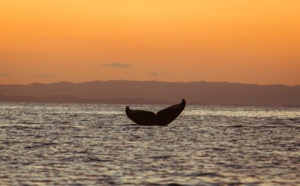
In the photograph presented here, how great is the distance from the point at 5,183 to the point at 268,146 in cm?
2667

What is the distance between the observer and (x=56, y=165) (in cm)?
3334

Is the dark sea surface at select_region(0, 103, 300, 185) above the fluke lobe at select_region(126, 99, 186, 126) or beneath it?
beneath

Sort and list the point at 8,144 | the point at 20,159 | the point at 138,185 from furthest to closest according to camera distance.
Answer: the point at 8,144 → the point at 20,159 → the point at 138,185

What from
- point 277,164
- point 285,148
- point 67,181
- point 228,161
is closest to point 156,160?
point 228,161

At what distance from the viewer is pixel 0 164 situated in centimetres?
3344

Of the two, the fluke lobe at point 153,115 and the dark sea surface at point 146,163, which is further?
the fluke lobe at point 153,115

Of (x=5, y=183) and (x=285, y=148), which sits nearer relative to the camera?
(x=5, y=183)

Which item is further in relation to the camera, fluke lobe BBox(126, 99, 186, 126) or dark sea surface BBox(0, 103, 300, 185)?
fluke lobe BBox(126, 99, 186, 126)

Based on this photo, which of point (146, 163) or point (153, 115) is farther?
point (153, 115)

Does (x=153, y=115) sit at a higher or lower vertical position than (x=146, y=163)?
higher

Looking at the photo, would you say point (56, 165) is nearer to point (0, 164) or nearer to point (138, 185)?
point (0, 164)

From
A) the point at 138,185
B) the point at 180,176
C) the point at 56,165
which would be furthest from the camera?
the point at 56,165

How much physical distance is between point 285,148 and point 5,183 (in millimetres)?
25851

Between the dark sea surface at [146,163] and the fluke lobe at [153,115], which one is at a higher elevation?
the fluke lobe at [153,115]
